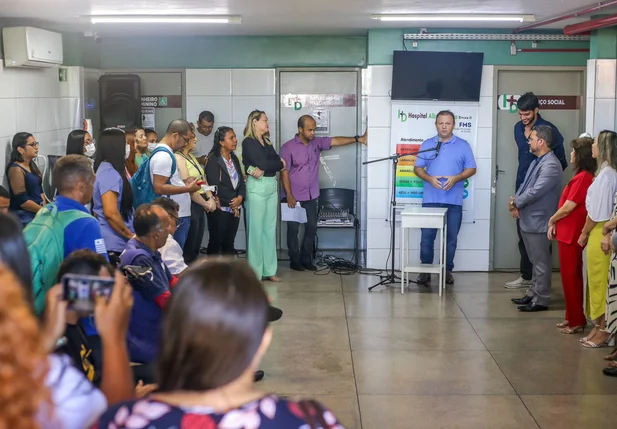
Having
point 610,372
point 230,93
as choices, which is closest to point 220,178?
point 230,93

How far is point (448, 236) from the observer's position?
8.55 metres

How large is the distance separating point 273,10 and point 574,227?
10.1 ft

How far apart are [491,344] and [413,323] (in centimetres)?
83

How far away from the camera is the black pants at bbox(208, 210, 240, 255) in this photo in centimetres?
818

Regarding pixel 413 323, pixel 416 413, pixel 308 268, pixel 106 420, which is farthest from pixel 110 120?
pixel 106 420

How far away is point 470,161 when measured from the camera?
334 inches

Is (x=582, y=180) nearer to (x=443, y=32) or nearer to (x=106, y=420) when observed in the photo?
(x=443, y=32)

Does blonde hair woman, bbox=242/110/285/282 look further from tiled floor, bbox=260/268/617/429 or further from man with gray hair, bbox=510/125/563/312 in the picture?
man with gray hair, bbox=510/125/563/312

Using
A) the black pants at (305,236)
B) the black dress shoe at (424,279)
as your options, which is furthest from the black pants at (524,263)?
the black pants at (305,236)

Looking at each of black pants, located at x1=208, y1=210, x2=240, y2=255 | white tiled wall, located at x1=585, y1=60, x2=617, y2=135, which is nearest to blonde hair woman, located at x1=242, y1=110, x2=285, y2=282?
black pants, located at x1=208, y1=210, x2=240, y2=255

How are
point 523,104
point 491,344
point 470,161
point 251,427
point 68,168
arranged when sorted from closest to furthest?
point 251,427 < point 68,168 < point 491,344 < point 523,104 < point 470,161

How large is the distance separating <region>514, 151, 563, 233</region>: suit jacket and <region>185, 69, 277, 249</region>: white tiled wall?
340 cm

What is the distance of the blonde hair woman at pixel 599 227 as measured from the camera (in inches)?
234

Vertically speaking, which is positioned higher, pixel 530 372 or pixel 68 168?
pixel 68 168
